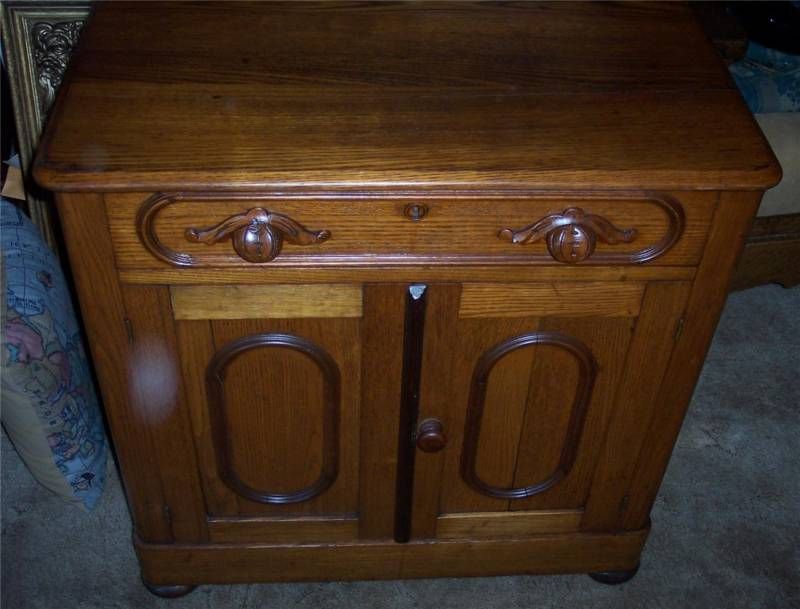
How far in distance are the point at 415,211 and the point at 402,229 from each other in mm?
26

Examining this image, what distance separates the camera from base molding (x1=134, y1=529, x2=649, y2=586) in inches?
50.3

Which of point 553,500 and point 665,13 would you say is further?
point 553,500

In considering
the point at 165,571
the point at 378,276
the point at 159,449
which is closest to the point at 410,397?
the point at 378,276

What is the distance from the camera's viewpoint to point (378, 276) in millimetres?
955

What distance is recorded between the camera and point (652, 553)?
143 centimetres

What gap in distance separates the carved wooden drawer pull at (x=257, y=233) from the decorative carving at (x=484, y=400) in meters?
0.26

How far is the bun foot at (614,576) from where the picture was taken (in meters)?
1.36

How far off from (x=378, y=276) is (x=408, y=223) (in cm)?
7

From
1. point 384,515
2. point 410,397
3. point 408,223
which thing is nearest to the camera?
point 408,223

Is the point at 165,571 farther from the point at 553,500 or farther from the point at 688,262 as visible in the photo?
the point at 688,262

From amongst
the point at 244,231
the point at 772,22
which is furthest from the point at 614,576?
the point at 772,22

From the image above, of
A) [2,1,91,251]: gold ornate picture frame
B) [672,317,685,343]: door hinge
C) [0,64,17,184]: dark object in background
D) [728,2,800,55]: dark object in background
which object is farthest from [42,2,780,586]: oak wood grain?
[728,2,800,55]: dark object in background

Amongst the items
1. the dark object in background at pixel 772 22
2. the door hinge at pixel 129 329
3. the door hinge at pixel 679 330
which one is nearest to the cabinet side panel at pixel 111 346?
the door hinge at pixel 129 329

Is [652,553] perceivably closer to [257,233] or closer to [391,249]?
[391,249]
